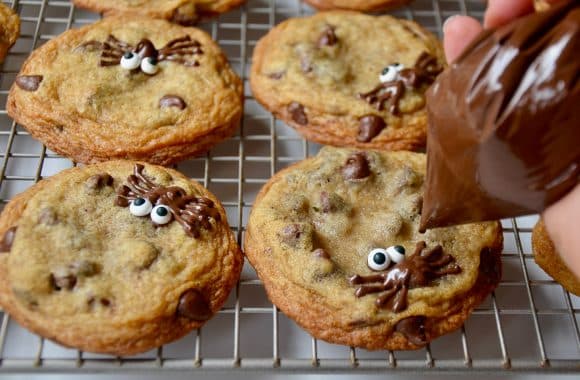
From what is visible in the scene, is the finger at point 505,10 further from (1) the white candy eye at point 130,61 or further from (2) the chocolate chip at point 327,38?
(1) the white candy eye at point 130,61

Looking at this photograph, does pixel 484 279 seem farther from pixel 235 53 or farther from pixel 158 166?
pixel 235 53

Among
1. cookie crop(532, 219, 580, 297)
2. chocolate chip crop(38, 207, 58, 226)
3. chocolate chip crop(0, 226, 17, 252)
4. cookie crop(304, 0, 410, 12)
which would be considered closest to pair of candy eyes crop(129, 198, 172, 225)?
chocolate chip crop(38, 207, 58, 226)

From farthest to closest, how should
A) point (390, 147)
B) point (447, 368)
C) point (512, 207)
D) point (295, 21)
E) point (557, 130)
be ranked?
point (295, 21) → point (390, 147) → point (447, 368) → point (512, 207) → point (557, 130)

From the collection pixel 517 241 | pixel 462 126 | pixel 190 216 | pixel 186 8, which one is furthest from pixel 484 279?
pixel 186 8

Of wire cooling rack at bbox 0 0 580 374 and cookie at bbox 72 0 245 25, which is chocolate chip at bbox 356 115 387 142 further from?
cookie at bbox 72 0 245 25

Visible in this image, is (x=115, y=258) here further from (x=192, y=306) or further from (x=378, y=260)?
(x=378, y=260)

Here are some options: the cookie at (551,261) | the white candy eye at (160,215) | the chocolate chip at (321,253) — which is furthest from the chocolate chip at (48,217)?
the cookie at (551,261)
